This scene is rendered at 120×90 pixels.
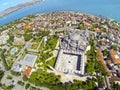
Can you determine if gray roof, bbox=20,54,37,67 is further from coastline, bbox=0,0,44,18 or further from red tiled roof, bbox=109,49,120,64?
coastline, bbox=0,0,44,18

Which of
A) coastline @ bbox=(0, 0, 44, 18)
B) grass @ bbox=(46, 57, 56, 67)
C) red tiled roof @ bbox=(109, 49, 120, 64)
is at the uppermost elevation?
coastline @ bbox=(0, 0, 44, 18)

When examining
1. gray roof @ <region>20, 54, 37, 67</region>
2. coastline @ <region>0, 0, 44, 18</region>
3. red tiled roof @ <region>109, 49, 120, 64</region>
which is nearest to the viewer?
red tiled roof @ <region>109, 49, 120, 64</region>

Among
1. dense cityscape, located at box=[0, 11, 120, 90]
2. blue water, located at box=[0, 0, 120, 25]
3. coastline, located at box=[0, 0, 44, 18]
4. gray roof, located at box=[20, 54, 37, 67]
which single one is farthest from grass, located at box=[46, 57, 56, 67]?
coastline, located at box=[0, 0, 44, 18]

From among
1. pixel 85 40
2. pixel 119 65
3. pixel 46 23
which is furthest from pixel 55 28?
pixel 119 65

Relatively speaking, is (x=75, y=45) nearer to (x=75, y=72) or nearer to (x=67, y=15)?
(x=75, y=72)

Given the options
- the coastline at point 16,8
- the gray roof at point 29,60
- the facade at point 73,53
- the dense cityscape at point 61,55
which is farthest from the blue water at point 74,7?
the gray roof at point 29,60

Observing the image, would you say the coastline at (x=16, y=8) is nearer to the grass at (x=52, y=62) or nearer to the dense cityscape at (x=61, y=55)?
the dense cityscape at (x=61, y=55)

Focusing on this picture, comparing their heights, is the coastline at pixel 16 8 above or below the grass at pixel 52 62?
above
